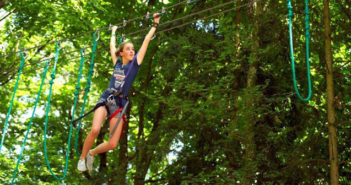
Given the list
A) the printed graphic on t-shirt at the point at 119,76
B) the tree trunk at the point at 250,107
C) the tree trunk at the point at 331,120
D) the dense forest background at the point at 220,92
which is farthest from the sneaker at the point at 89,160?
the tree trunk at the point at 331,120

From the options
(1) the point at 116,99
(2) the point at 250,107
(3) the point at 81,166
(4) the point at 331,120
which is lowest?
(3) the point at 81,166

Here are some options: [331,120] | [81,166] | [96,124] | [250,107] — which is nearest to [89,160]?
[81,166]

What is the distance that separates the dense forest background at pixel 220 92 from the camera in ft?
26.6

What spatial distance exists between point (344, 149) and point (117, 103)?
15.4 ft

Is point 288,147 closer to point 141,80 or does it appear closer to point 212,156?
point 212,156

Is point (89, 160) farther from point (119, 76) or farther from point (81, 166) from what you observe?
point (119, 76)

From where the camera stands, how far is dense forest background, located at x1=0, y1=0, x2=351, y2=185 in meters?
8.10

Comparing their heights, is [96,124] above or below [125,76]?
below

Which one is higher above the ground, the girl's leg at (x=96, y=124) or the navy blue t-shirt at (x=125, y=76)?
the navy blue t-shirt at (x=125, y=76)

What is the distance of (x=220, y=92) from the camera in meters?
8.34

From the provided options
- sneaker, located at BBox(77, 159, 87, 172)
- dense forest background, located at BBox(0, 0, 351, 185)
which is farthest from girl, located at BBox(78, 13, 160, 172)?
dense forest background, located at BBox(0, 0, 351, 185)

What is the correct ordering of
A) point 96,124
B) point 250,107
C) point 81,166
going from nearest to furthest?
point 96,124 < point 81,166 < point 250,107

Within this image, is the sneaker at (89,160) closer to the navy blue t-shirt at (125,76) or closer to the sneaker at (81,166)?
the sneaker at (81,166)

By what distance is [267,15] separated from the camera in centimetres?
902
